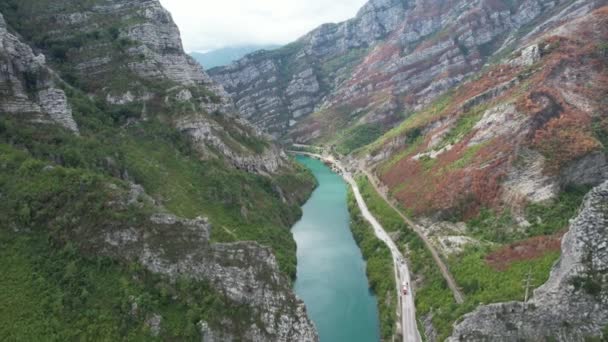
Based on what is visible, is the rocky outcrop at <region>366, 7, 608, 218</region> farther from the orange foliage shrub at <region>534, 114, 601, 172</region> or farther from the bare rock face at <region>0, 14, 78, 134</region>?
the bare rock face at <region>0, 14, 78, 134</region>

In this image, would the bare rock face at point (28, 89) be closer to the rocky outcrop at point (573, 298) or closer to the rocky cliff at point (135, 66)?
the rocky cliff at point (135, 66)

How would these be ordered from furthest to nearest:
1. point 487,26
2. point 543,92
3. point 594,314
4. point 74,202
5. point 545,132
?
point 487,26 < point 543,92 < point 545,132 < point 74,202 < point 594,314

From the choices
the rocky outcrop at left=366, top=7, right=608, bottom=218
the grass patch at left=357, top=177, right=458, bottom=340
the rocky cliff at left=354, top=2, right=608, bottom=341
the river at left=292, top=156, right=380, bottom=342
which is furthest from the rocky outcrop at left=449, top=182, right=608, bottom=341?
the rocky outcrop at left=366, top=7, right=608, bottom=218

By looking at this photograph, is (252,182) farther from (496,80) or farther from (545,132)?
(496,80)

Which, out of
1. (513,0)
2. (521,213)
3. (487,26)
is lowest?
(521,213)

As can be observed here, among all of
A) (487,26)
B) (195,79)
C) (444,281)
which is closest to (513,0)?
(487,26)

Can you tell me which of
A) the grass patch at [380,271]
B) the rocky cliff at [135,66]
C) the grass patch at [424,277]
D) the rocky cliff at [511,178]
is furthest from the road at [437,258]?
the rocky cliff at [135,66]
